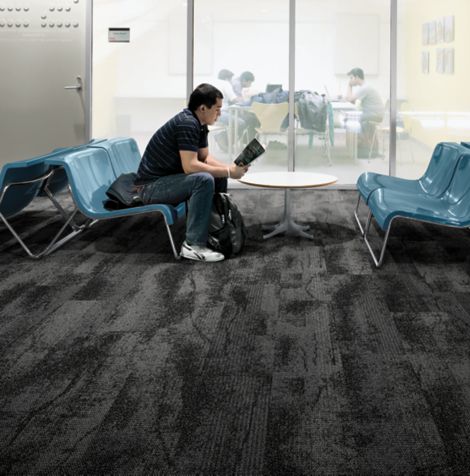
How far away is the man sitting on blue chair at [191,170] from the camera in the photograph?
4750 millimetres

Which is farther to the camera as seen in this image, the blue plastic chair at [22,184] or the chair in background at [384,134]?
the chair in background at [384,134]

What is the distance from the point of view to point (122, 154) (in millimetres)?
5883

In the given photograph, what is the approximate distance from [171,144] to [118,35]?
12.3ft

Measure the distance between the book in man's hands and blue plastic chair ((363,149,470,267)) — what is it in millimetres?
887

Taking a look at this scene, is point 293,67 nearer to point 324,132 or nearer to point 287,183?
point 324,132

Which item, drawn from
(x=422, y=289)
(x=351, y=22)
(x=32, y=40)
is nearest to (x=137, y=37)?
(x=32, y=40)

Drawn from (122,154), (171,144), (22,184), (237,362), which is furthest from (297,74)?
(237,362)

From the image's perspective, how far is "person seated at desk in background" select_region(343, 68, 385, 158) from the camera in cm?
804

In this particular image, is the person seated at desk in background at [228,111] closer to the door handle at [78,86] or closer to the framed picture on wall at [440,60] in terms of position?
the door handle at [78,86]

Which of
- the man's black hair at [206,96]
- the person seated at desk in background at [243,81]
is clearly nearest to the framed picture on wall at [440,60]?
the person seated at desk in background at [243,81]

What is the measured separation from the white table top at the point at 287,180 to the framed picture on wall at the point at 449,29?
122 inches

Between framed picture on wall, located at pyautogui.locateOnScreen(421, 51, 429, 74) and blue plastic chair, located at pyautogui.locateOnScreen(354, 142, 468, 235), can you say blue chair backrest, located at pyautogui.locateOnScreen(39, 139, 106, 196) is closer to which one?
blue plastic chair, located at pyautogui.locateOnScreen(354, 142, 468, 235)

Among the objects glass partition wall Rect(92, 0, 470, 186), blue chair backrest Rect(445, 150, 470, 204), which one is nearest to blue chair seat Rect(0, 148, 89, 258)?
blue chair backrest Rect(445, 150, 470, 204)

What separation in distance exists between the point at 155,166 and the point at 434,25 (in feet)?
14.4
